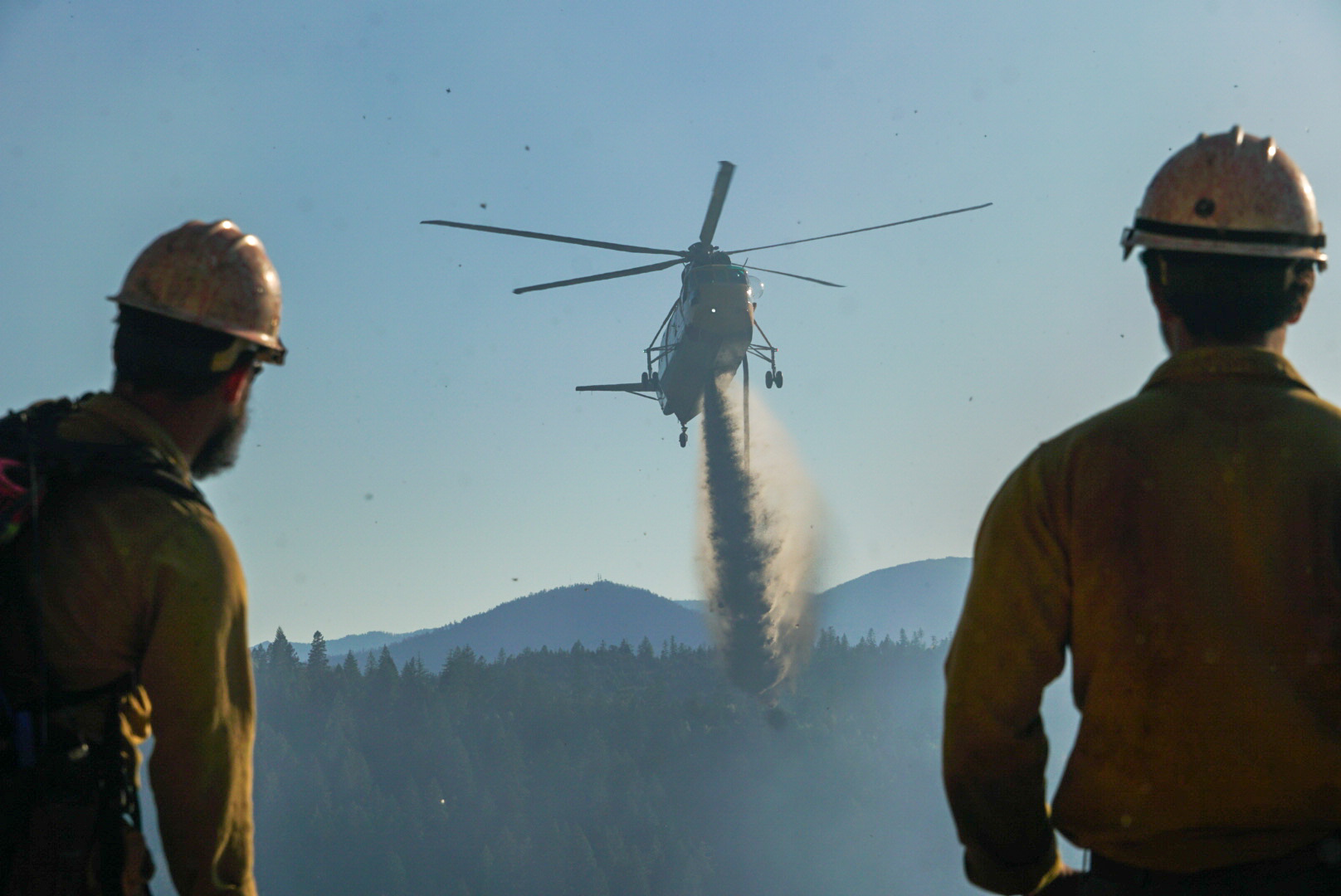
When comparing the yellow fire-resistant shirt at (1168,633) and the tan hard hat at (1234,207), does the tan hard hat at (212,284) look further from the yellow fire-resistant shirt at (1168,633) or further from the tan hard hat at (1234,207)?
the tan hard hat at (1234,207)

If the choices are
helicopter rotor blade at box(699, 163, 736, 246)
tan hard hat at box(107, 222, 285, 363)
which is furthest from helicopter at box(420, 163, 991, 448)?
tan hard hat at box(107, 222, 285, 363)

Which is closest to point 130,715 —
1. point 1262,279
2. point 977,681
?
point 977,681

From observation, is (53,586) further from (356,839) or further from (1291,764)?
(356,839)

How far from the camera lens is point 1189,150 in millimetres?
3604

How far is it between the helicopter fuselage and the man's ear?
4034 cm

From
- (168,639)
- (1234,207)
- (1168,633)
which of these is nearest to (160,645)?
(168,639)

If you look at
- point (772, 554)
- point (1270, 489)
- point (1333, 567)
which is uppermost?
point (1270, 489)

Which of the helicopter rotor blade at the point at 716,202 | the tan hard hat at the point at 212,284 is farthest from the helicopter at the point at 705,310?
the tan hard hat at the point at 212,284

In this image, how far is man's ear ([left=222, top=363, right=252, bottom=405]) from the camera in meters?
4.07

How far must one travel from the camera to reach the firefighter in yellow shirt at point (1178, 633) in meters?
2.87

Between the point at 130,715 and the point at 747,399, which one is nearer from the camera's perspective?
the point at 130,715

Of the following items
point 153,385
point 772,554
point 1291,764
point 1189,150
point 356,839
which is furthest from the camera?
point 356,839

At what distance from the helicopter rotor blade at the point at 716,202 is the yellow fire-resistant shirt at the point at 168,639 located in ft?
132

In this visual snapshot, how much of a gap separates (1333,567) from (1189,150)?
1.36 meters
